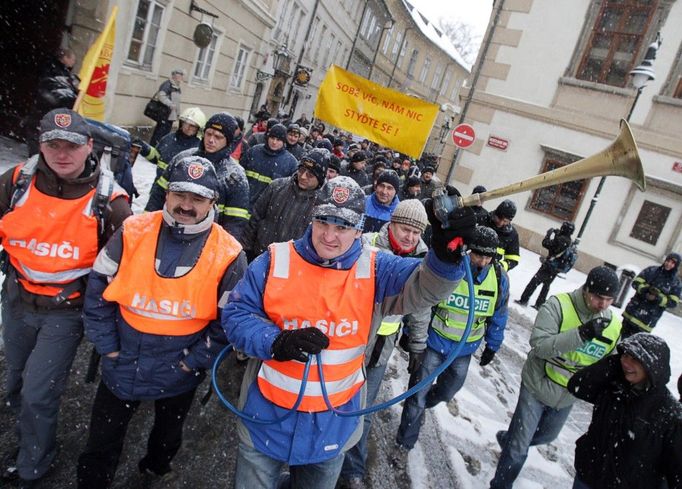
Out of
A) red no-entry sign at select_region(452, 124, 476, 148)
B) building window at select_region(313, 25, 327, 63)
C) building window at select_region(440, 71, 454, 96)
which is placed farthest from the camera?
building window at select_region(440, 71, 454, 96)

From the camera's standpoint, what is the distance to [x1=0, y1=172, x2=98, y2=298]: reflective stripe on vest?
2160 millimetres

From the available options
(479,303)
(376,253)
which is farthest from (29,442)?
(479,303)

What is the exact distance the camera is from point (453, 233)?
5.10 ft

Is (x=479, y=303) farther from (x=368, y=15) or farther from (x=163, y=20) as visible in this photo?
(x=368, y=15)

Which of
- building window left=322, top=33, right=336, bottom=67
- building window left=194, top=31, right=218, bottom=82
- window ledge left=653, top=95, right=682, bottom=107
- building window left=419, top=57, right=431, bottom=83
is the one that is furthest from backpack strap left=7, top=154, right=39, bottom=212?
building window left=419, top=57, right=431, bottom=83

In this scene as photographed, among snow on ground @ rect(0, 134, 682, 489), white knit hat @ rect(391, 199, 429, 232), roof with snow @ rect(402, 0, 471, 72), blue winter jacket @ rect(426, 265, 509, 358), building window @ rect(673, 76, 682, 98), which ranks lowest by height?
snow on ground @ rect(0, 134, 682, 489)

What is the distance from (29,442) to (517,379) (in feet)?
17.4

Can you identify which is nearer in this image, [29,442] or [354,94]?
[29,442]

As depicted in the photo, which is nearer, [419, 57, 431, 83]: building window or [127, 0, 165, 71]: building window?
[127, 0, 165, 71]: building window

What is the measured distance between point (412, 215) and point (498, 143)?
488 inches

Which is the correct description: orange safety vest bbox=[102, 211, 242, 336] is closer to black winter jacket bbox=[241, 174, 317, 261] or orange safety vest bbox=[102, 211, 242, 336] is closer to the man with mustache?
the man with mustache

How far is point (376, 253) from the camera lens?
2.04m

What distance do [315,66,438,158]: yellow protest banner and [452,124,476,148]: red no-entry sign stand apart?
10.8 feet

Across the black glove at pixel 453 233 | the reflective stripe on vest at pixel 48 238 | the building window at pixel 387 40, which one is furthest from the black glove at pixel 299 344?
the building window at pixel 387 40
